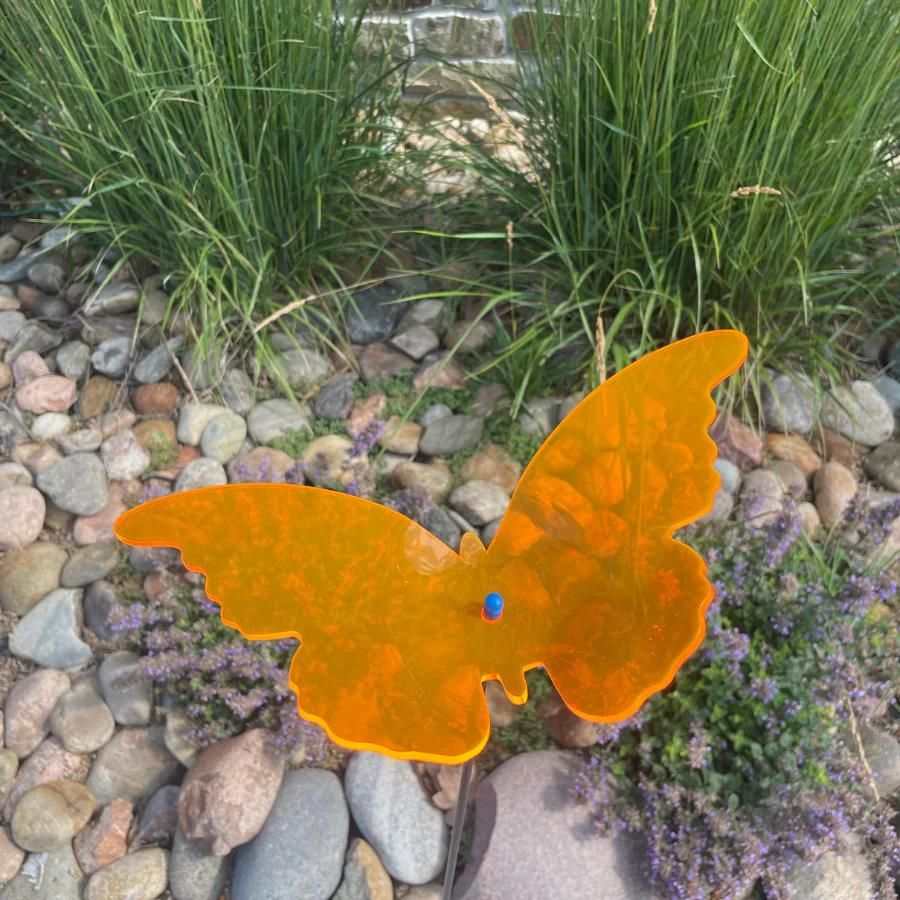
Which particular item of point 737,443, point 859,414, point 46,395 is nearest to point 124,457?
point 46,395

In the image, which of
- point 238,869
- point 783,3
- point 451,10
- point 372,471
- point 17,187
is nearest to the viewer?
point 238,869

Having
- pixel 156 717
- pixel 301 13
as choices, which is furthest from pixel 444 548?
pixel 301 13

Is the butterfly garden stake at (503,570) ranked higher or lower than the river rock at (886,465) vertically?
higher

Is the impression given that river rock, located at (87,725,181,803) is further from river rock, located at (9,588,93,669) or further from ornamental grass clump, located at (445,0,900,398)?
ornamental grass clump, located at (445,0,900,398)

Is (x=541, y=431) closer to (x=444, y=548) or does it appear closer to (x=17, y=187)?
(x=444, y=548)

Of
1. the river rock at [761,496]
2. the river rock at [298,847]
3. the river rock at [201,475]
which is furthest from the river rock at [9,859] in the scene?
the river rock at [761,496]

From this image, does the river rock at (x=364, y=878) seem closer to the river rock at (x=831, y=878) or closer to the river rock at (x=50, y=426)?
the river rock at (x=831, y=878)
